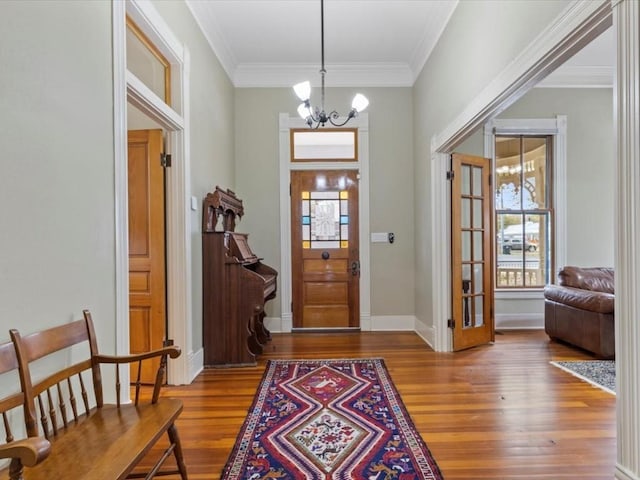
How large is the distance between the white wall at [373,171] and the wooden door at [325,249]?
256 mm

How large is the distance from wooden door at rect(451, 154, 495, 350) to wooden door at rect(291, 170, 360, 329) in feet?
4.58

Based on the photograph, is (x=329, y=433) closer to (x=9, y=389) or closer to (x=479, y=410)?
(x=479, y=410)

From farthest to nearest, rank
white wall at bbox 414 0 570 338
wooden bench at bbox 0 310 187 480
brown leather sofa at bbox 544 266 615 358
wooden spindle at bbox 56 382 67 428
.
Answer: brown leather sofa at bbox 544 266 615 358 → white wall at bbox 414 0 570 338 → wooden spindle at bbox 56 382 67 428 → wooden bench at bbox 0 310 187 480

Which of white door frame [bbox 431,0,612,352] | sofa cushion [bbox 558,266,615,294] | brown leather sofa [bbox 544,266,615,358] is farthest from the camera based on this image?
sofa cushion [bbox 558,266,615,294]

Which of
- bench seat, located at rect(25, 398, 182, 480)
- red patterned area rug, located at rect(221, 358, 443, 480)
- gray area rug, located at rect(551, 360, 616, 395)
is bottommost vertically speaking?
gray area rug, located at rect(551, 360, 616, 395)

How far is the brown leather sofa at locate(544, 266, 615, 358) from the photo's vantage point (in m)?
3.71

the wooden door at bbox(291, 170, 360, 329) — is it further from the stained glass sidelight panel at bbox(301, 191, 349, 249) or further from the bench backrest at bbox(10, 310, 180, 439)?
the bench backrest at bbox(10, 310, 180, 439)

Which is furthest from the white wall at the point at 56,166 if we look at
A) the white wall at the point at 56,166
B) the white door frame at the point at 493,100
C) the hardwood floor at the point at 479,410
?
the white door frame at the point at 493,100

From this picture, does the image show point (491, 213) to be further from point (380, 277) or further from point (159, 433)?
point (159, 433)

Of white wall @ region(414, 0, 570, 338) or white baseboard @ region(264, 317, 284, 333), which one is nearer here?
white wall @ region(414, 0, 570, 338)

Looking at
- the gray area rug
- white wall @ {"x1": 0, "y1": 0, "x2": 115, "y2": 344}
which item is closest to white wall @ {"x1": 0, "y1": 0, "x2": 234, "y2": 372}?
white wall @ {"x1": 0, "y1": 0, "x2": 115, "y2": 344}

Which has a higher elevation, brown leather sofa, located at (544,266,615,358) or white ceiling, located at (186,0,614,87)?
white ceiling, located at (186,0,614,87)

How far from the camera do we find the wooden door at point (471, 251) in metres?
3.96

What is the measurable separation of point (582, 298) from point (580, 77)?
9.67ft
